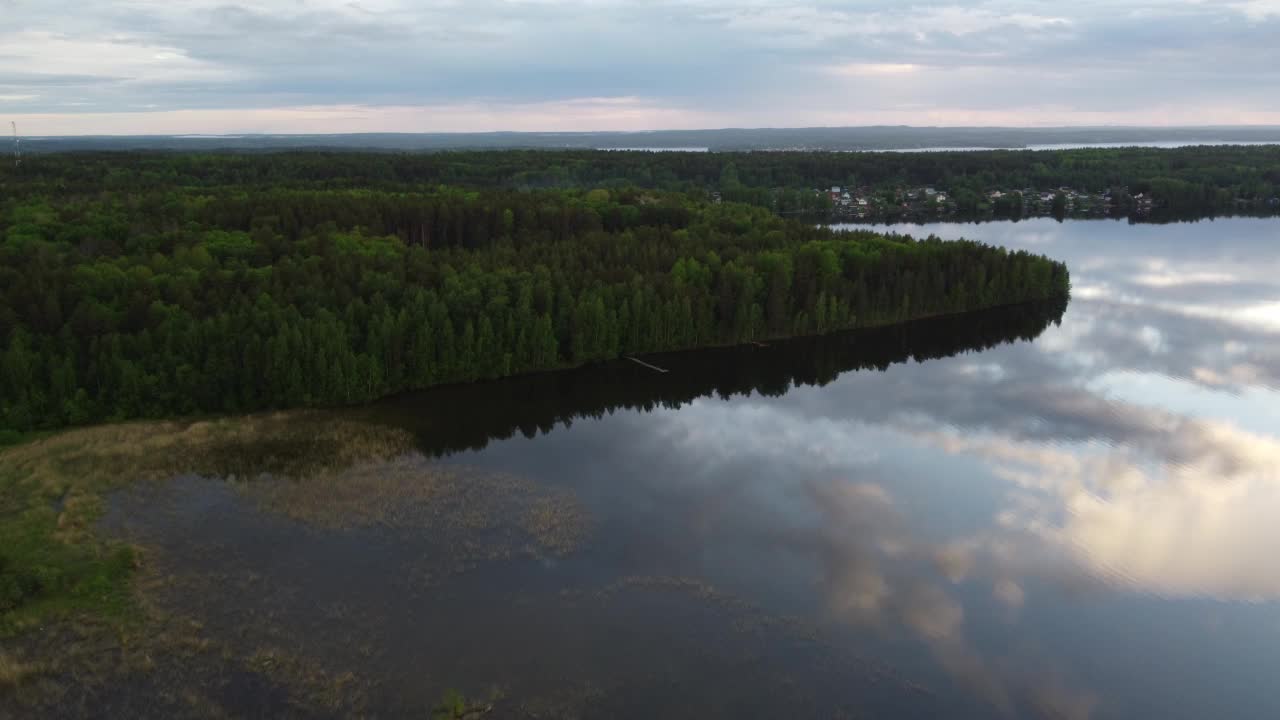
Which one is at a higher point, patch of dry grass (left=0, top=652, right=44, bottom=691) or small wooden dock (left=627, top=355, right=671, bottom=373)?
small wooden dock (left=627, top=355, right=671, bottom=373)

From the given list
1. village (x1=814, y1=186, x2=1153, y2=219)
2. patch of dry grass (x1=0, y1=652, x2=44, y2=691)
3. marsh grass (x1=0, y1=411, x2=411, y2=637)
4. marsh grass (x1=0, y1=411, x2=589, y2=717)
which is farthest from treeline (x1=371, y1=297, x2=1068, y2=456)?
village (x1=814, y1=186, x2=1153, y2=219)

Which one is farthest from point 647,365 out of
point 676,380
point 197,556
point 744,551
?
point 197,556

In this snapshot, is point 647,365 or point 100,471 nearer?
point 100,471

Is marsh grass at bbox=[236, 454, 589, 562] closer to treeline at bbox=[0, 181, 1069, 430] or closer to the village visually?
treeline at bbox=[0, 181, 1069, 430]

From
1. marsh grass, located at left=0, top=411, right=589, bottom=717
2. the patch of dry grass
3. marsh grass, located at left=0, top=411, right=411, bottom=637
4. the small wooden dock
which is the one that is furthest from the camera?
the small wooden dock

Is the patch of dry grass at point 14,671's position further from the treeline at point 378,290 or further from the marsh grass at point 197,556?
the treeline at point 378,290

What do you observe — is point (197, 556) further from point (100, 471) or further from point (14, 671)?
point (100, 471)
